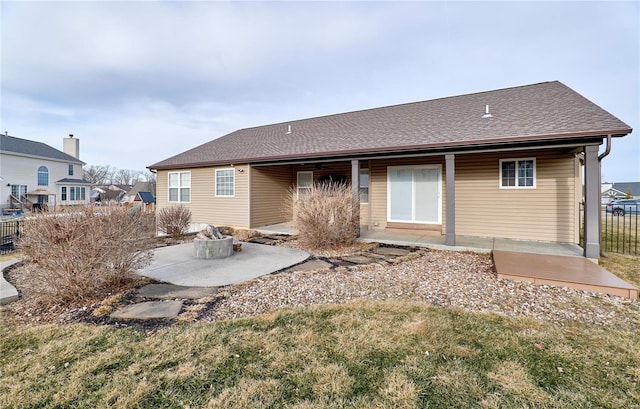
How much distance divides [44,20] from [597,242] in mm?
14763

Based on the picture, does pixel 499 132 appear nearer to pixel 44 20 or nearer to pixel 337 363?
pixel 337 363

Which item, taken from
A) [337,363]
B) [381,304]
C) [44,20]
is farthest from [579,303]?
[44,20]

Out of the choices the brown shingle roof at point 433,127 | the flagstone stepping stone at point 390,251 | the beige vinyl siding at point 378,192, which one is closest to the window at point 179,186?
the brown shingle roof at point 433,127

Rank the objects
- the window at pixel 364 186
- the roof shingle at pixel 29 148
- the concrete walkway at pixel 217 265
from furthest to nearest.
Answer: the roof shingle at pixel 29 148, the window at pixel 364 186, the concrete walkway at pixel 217 265

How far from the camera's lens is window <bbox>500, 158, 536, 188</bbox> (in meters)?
7.93

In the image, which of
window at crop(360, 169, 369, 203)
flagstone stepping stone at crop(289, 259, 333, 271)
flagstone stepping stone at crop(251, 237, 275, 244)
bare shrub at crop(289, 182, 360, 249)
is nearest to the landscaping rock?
flagstone stepping stone at crop(289, 259, 333, 271)

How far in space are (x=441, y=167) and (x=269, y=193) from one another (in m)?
6.62

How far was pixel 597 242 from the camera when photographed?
18.9 feet

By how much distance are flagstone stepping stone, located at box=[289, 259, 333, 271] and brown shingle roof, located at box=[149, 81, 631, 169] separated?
149 inches

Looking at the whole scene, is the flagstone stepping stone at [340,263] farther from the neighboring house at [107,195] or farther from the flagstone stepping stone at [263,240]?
the neighboring house at [107,195]

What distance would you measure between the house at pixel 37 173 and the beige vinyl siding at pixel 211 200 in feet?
51.8

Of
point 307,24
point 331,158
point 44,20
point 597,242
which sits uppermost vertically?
point 307,24

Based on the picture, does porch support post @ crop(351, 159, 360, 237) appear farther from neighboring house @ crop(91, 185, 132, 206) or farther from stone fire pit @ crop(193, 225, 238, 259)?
neighboring house @ crop(91, 185, 132, 206)

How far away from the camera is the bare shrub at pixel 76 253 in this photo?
3797 millimetres
